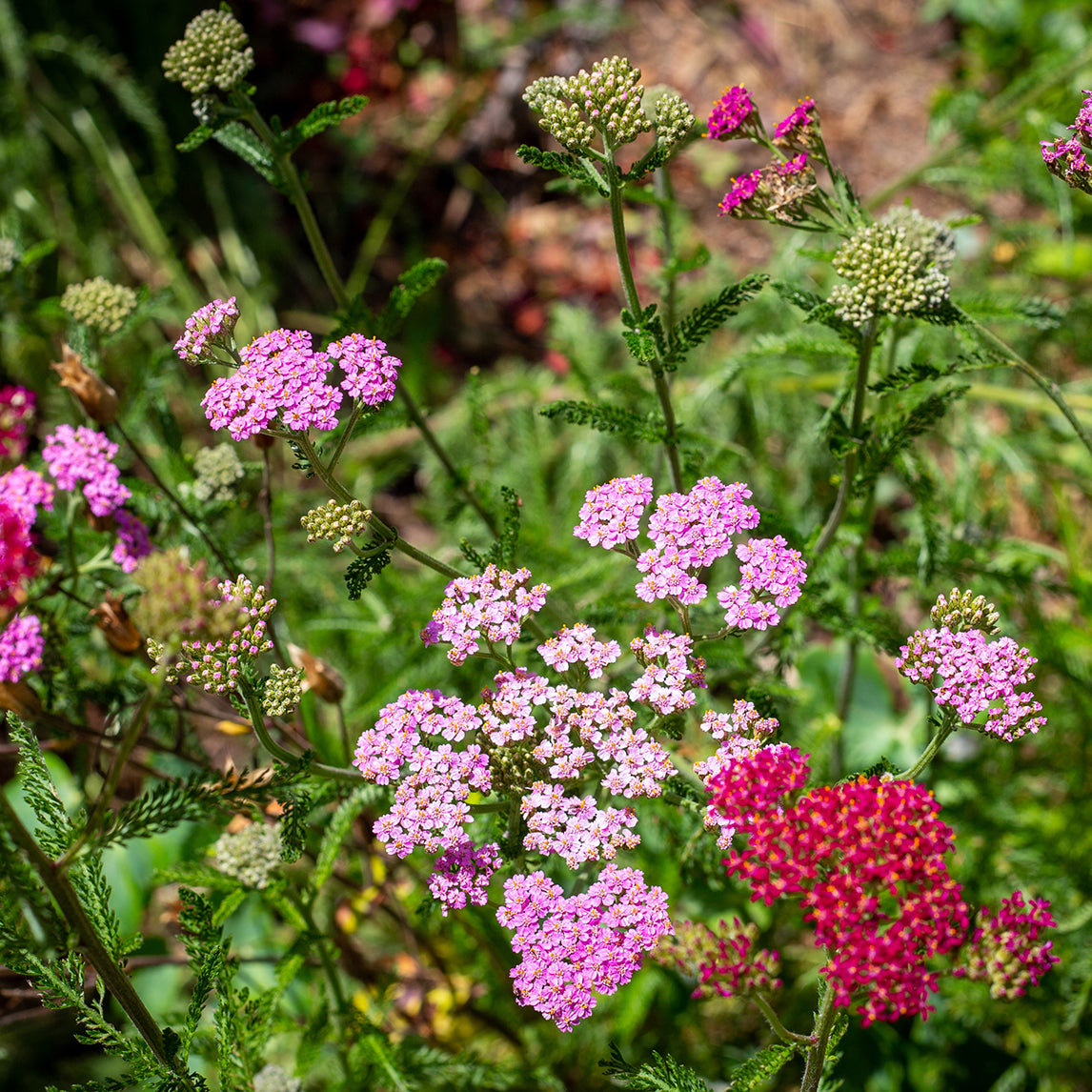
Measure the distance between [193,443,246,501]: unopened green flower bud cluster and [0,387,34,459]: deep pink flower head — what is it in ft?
1.58

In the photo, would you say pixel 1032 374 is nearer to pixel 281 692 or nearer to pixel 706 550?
pixel 706 550

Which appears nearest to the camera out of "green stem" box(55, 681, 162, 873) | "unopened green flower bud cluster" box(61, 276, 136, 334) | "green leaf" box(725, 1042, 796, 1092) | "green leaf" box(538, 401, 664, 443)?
"green stem" box(55, 681, 162, 873)

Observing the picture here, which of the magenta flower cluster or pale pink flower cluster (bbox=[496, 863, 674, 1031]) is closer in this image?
pale pink flower cluster (bbox=[496, 863, 674, 1031])

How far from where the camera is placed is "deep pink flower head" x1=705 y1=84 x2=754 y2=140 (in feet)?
7.47

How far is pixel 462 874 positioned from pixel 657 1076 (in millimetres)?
→ 551

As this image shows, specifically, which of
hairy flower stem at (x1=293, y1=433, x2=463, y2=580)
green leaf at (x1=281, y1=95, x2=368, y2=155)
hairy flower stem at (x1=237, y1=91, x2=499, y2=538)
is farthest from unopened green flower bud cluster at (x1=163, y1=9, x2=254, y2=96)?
hairy flower stem at (x1=293, y1=433, x2=463, y2=580)

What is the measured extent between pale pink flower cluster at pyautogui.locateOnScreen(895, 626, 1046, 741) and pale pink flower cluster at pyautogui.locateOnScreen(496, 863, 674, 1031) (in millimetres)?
709

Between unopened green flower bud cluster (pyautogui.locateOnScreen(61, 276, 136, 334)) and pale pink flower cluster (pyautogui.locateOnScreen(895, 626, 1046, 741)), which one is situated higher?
unopened green flower bud cluster (pyautogui.locateOnScreen(61, 276, 136, 334))

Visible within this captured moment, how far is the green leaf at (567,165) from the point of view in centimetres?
197

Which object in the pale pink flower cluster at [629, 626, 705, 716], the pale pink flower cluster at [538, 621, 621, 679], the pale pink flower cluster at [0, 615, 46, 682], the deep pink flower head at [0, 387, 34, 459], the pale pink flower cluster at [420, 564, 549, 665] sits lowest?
the pale pink flower cluster at [629, 626, 705, 716]

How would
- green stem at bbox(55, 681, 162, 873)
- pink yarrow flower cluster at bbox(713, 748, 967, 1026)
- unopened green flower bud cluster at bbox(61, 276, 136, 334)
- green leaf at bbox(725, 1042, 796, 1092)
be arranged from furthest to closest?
1. unopened green flower bud cluster at bbox(61, 276, 136, 334)
2. green leaf at bbox(725, 1042, 796, 1092)
3. pink yarrow flower cluster at bbox(713, 748, 967, 1026)
4. green stem at bbox(55, 681, 162, 873)

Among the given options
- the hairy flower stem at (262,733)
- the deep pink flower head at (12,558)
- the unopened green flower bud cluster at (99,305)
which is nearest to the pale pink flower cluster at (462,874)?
the hairy flower stem at (262,733)

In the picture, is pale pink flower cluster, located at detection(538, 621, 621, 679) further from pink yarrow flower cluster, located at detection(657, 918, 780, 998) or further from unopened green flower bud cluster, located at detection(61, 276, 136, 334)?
unopened green flower bud cluster, located at detection(61, 276, 136, 334)

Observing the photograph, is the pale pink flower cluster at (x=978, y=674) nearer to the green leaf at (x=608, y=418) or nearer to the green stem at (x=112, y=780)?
the green leaf at (x=608, y=418)
